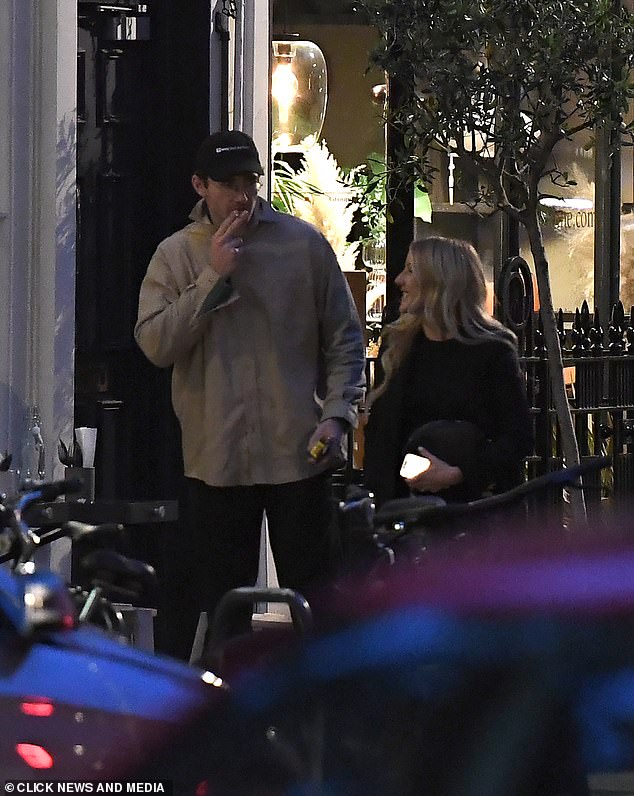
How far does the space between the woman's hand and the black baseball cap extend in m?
0.98

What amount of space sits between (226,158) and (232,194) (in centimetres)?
11

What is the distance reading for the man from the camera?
16.5 feet

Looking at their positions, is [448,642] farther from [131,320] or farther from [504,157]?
[504,157]

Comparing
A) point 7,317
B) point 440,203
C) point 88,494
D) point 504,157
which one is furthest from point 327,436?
point 440,203

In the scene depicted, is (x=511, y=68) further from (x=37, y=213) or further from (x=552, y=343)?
(x=37, y=213)

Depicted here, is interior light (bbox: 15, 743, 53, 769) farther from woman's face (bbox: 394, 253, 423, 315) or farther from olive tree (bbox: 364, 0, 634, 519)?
olive tree (bbox: 364, 0, 634, 519)

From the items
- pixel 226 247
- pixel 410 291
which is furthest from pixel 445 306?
pixel 226 247

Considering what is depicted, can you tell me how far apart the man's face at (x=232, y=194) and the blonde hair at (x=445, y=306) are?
0.53 m

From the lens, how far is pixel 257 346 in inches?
200

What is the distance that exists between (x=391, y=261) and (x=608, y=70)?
1937 millimetres

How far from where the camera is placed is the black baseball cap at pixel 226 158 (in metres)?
5.00

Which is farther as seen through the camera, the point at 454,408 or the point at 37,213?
the point at 37,213

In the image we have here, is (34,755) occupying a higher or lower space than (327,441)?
lower
